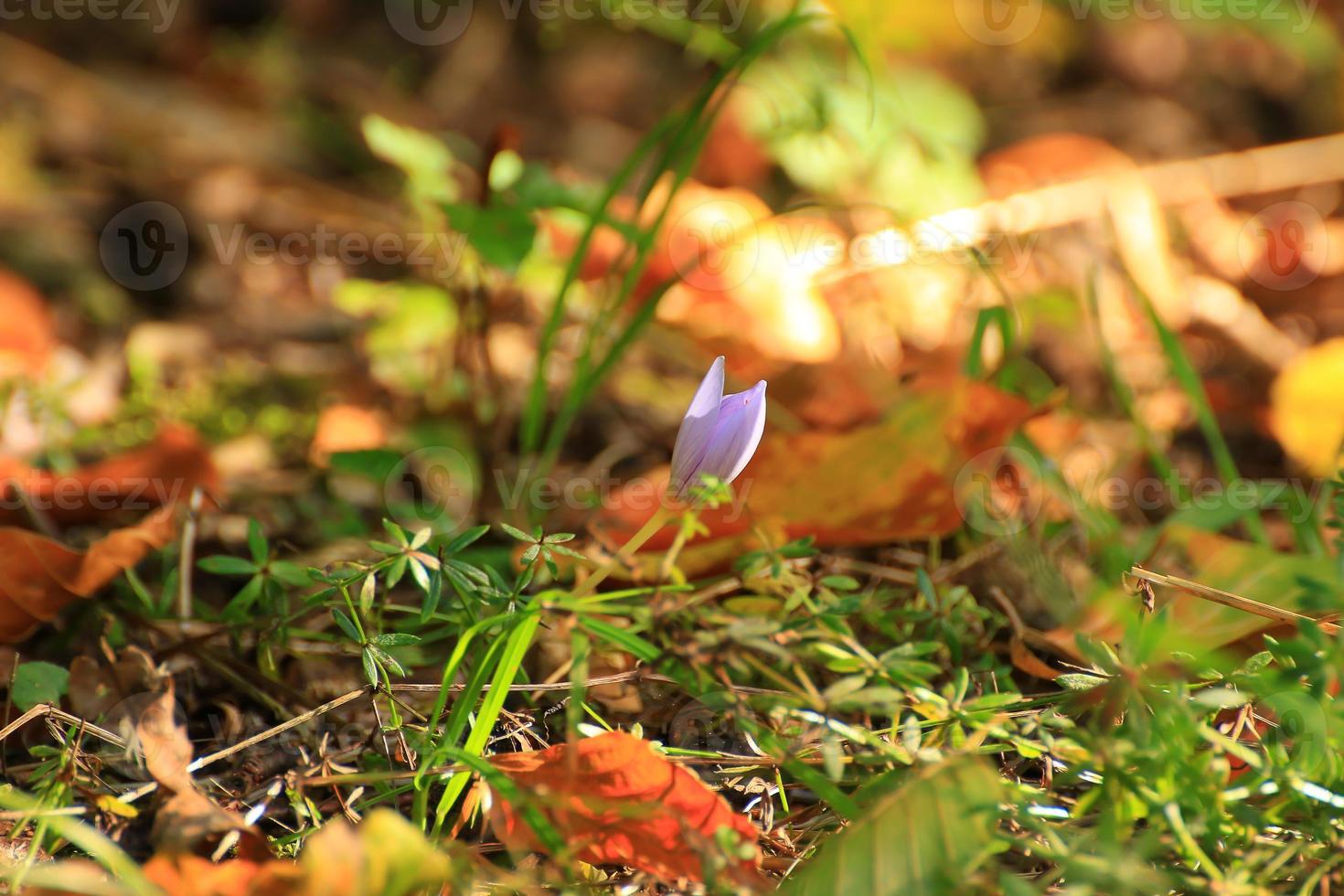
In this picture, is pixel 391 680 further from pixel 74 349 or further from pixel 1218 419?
pixel 1218 419

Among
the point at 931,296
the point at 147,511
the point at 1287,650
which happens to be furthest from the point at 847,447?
the point at 931,296

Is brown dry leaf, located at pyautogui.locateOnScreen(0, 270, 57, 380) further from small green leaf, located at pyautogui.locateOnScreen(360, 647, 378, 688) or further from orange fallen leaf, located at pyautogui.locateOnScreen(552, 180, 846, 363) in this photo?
small green leaf, located at pyautogui.locateOnScreen(360, 647, 378, 688)

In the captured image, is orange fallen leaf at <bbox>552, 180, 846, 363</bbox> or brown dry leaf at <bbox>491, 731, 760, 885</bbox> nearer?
brown dry leaf at <bbox>491, 731, 760, 885</bbox>

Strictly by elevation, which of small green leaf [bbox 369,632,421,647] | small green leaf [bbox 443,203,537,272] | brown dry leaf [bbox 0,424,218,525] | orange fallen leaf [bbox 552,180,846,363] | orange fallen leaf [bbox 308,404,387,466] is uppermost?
small green leaf [bbox 443,203,537,272]

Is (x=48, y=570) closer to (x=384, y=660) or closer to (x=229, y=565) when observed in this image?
(x=229, y=565)

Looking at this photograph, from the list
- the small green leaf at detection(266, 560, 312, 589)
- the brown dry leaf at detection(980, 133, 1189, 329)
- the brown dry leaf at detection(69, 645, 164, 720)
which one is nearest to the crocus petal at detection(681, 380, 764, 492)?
the small green leaf at detection(266, 560, 312, 589)
